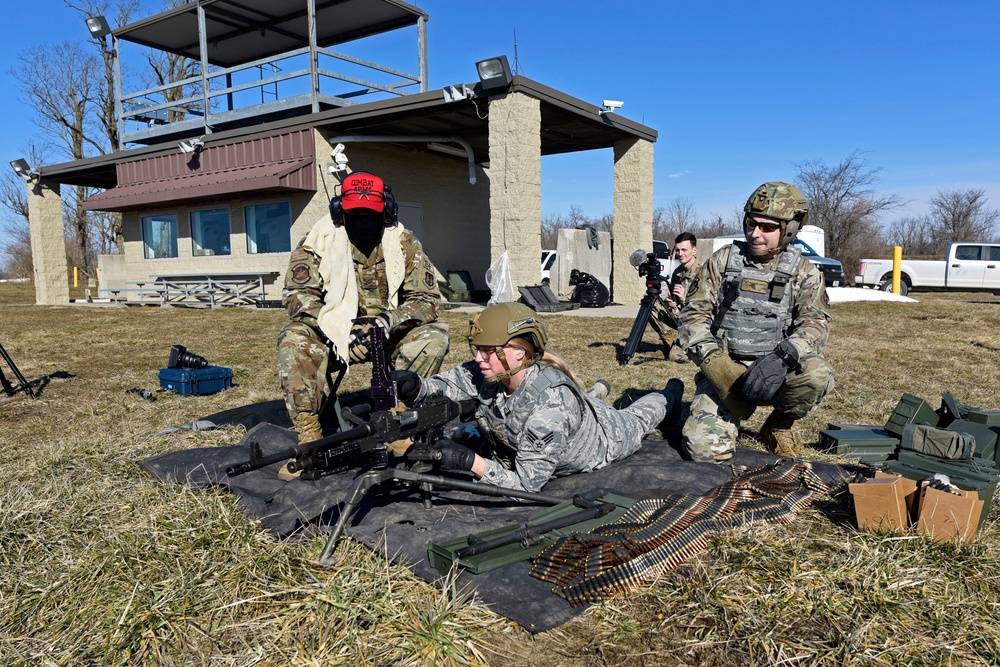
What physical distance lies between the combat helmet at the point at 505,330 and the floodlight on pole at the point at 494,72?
981cm

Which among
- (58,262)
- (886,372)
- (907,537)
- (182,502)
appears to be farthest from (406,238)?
(58,262)

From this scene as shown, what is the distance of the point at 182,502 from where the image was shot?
11.6 feet

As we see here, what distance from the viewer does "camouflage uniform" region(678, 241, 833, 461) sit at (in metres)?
4.33

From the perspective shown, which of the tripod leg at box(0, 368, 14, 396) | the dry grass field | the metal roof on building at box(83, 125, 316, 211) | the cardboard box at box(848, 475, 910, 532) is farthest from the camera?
the metal roof on building at box(83, 125, 316, 211)

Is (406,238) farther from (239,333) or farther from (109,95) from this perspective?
(109,95)

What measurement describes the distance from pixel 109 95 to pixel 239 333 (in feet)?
102

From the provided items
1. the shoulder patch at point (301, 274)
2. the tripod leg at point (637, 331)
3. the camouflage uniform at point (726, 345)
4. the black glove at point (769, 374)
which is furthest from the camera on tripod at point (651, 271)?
the shoulder patch at point (301, 274)

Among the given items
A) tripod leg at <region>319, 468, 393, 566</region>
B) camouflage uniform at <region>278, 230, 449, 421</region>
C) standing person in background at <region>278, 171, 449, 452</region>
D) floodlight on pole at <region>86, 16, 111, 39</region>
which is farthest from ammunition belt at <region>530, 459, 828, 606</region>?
floodlight on pole at <region>86, 16, 111, 39</region>

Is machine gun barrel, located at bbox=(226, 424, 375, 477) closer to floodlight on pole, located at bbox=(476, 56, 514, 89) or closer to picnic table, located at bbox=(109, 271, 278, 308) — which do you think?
floodlight on pole, located at bbox=(476, 56, 514, 89)

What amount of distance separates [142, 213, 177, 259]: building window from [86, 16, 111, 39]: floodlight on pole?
5378mm

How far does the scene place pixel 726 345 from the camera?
4.78 meters

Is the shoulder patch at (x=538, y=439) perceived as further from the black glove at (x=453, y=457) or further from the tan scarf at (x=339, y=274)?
the tan scarf at (x=339, y=274)

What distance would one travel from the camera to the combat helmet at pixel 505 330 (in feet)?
11.6

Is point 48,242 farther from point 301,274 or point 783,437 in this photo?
point 783,437
